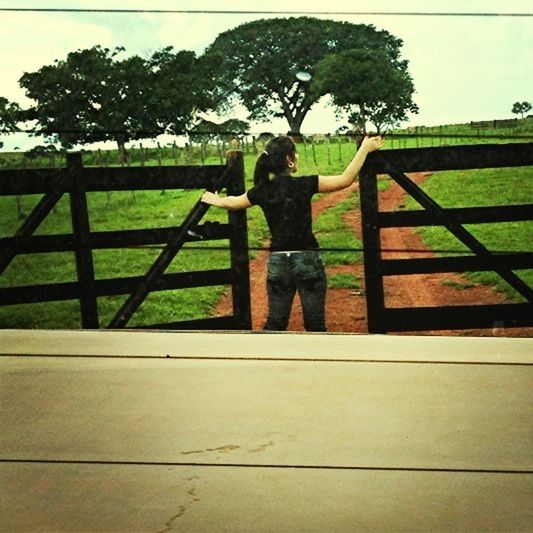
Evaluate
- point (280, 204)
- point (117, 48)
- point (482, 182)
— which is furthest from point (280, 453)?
point (482, 182)

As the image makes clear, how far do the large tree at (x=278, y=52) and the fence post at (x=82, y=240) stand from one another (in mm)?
A: 655

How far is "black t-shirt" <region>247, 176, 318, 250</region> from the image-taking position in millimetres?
2885

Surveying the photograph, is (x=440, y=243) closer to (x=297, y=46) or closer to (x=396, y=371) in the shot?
(x=297, y=46)

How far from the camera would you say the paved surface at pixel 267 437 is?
1349 mm

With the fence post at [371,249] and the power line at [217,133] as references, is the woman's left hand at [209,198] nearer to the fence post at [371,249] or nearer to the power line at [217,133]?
the power line at [217,133]

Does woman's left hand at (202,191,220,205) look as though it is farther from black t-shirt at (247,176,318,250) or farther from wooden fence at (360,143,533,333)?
wooden fence at (360,143,533,333)

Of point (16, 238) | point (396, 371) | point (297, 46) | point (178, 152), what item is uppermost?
point (297, 46)

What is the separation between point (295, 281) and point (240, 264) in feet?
2.36

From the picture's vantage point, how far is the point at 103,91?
10.6 feet

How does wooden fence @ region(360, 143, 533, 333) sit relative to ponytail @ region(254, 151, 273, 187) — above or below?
below

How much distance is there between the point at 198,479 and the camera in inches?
59.2

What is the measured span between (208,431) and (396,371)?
2.35 feet

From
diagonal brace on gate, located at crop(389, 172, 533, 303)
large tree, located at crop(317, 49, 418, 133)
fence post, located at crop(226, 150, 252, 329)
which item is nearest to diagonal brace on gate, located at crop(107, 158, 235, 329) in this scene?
fence post, located at crop(226, 150, 252, 329)

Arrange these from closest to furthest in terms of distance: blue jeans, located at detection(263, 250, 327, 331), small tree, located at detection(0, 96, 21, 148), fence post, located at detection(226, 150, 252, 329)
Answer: blue jeans, located at detection(263, 250, 327, 331) < small tree, located at detection(0, 96, 21, 148) < fence post, located at detection(226, 150, 252, 329)
